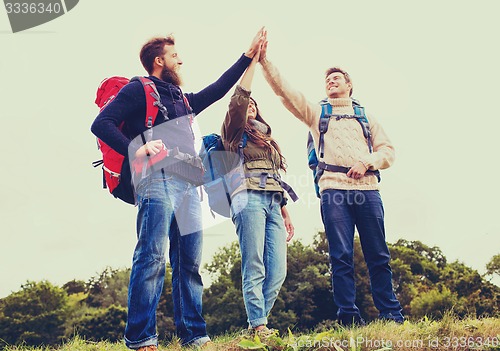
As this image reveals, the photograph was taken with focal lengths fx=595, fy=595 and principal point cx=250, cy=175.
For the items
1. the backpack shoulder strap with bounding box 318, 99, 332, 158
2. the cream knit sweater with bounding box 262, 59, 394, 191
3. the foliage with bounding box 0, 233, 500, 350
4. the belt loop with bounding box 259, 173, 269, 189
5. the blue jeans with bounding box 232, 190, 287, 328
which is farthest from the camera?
the foliage with bounding box 0, 233, 500, 350

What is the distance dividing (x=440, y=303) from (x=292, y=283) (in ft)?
23.1

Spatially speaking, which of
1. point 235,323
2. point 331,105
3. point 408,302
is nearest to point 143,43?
point 331,105

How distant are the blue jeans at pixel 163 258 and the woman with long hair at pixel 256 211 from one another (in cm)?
48

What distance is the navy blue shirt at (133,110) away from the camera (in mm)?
4855

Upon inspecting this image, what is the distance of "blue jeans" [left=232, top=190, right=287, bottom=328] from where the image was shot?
544 centimetres

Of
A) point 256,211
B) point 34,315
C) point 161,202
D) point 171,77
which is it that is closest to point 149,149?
point 161,202

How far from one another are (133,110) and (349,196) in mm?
2437

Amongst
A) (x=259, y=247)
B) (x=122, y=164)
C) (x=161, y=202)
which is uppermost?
(x=122, y=164)

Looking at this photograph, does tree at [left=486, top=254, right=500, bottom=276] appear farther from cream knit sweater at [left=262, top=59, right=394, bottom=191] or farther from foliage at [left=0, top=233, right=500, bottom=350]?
cream knit sweater at [left=262, top=59, right=394, bottom=191]

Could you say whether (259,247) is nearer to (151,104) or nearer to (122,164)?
(122,164)

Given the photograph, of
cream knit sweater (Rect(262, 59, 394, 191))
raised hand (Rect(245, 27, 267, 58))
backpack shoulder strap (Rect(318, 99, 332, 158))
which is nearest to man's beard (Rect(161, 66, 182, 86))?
raised hand (Rect(245, 27, 267, 58))

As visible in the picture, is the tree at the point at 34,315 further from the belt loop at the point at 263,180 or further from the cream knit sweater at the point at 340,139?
the belt loop at the point at 263,180

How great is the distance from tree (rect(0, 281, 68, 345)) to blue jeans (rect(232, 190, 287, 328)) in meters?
28.3

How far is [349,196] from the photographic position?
619 centimetres
